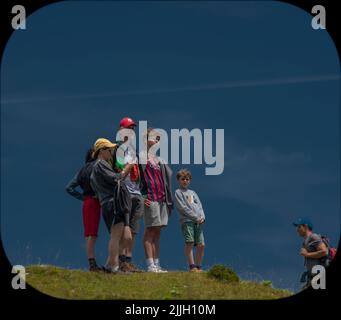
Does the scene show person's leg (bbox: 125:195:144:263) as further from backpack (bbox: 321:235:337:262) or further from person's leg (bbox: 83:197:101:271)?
backpack (bbox: 321:235:337:262)

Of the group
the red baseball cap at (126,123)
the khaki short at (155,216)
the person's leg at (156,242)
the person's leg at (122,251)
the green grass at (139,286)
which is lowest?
the green grass at (139,286)

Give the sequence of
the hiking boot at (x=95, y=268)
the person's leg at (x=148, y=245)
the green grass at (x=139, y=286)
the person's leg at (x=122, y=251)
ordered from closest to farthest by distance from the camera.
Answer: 1. the green grass at (x=139, y=286)
2. the hiking boot at (x=95, y=268)
3. the person's leg at (x=122, y=251)
4. the person's leg at (x=148, y=245)

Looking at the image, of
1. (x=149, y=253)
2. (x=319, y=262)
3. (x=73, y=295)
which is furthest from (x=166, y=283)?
(x=319, y=262)

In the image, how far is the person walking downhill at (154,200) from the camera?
16.3 meters

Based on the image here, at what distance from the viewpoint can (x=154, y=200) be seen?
1645 centimetres

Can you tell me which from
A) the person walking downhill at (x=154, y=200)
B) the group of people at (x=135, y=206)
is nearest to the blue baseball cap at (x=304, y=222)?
the group of people at (x=135, y=206)

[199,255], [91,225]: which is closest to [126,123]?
[91,225]

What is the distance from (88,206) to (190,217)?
2466mm

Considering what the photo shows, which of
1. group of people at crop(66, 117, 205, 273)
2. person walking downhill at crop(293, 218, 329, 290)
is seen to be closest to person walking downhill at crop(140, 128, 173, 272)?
group of people at crop(66, 117, 205, 273)

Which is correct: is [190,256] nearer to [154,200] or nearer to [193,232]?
[193,232]

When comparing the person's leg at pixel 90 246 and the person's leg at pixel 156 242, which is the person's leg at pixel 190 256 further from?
the person's leg at pixel 90 246

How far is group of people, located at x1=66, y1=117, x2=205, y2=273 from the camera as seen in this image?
49.7 feet

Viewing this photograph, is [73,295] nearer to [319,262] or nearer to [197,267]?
[197,267]

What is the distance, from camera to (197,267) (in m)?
16.9
